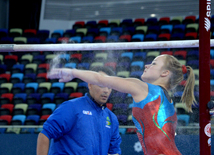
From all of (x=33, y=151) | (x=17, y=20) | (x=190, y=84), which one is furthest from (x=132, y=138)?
(x=17, y=20)

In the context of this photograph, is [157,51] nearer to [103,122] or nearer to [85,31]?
[85,31]

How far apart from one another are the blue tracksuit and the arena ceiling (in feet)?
29.0

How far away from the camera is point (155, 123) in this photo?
1.78 metres

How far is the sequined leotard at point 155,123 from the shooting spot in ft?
5.78

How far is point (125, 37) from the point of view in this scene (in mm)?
8672

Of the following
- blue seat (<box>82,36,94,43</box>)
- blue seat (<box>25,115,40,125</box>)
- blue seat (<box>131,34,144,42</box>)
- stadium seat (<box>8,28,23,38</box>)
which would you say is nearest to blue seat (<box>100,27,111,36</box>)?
blue seat (<box>82,36,94,43</box>)

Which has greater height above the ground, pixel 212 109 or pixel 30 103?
pixel 212 109

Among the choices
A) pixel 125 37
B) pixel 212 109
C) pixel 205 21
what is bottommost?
pixel 212 109

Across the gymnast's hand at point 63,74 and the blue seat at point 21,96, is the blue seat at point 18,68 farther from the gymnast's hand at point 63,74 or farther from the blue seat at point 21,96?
the gymnast's hand at point 63,74

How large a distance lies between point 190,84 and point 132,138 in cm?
232

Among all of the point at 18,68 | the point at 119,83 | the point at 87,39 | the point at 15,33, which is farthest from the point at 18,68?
the point at 119,83

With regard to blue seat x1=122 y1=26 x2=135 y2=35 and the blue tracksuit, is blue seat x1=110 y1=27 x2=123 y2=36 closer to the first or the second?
blue seat x1=122 y1=26 x2=135 y2=35

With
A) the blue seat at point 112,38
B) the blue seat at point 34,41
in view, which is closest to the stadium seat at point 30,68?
the blue seat at point 34,41

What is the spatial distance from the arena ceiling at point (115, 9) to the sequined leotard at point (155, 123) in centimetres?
923
